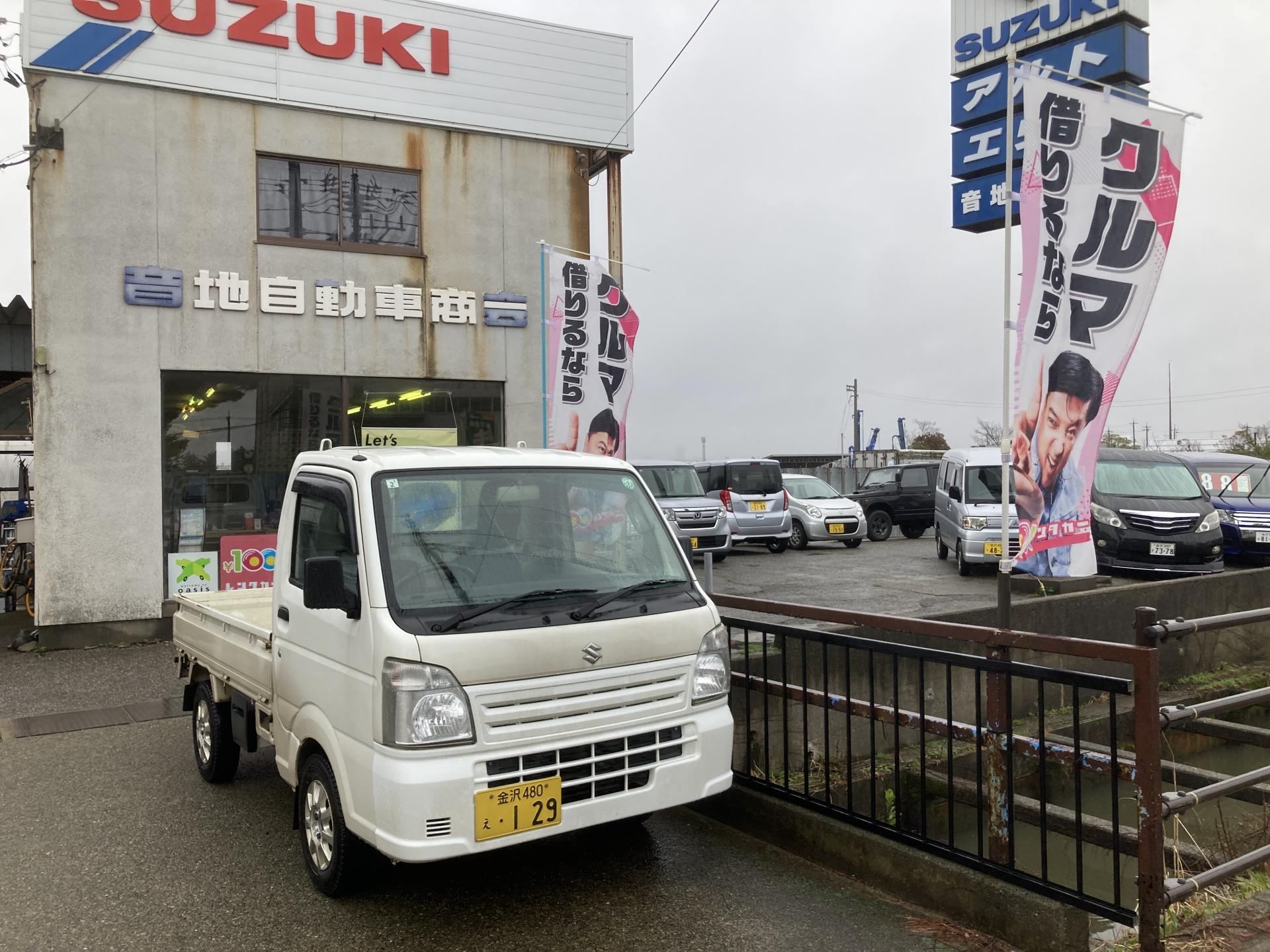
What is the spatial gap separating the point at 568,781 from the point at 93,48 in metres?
10.5

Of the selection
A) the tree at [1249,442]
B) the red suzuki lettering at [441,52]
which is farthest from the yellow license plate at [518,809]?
the tree at [1249,442]

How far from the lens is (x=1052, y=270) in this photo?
5051mm

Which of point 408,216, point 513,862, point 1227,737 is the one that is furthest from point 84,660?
point 1227,737

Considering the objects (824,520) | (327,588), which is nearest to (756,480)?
(824,520)

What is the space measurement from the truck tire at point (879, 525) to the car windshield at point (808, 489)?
180cm

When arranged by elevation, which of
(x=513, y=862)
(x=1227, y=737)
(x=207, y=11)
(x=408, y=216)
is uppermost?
(x=207, y=11)

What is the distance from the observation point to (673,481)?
677 inches

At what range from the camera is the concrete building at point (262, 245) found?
10312 millimetres

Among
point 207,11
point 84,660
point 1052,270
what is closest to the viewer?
point 1052,270

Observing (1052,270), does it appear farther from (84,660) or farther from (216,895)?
(84,660)

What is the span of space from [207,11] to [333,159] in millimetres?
2022

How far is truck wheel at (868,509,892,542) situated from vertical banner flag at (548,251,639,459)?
1232cm

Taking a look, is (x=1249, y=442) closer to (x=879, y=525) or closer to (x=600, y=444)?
(x=879, y=525)

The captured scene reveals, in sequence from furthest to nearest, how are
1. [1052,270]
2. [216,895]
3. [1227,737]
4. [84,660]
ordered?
1. [84,660]
2. [1227,737]
3. [1052,270]
4. [216,895]
